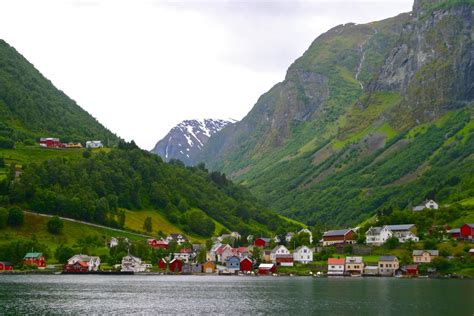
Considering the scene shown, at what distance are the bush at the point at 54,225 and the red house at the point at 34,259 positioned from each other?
62.8 ft

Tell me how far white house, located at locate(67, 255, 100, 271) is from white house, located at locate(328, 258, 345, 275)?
51.1m

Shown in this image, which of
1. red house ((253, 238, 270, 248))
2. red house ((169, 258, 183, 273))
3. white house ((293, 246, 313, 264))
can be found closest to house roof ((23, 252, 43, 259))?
red house ((169, 258, 183, 273))

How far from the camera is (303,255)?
16212 centimetres

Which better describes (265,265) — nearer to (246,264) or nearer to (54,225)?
(246,264)

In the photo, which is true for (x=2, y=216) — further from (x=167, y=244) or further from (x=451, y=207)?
(x=451, y=207)

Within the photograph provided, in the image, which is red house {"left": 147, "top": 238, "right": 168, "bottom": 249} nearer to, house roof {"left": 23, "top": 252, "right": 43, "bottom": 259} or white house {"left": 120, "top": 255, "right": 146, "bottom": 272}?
white house {"left": 120, "top": 255, "right": 146, "bottom": 272}

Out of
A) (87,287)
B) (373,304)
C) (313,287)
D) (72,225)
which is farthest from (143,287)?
(72,225)

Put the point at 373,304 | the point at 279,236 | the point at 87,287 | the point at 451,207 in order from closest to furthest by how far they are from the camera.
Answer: the point at 373,304, the point at 87,287, the point at 451,207, the point at 279,236

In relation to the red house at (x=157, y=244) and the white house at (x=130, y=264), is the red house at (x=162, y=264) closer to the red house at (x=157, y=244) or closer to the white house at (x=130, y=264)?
the white house at (x=130, y=264)

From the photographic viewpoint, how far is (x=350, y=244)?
6432 inches

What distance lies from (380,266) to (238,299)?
65061mm

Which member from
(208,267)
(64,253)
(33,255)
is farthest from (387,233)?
(33,255)

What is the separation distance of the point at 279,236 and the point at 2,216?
7439 cm

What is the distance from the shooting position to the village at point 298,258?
14425cm
